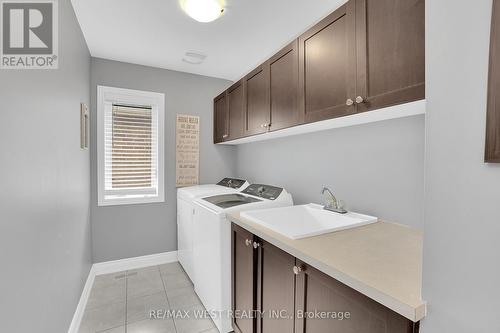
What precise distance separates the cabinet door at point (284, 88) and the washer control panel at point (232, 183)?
3.51 ft

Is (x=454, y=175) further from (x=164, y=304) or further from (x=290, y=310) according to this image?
(x=164, y=304)

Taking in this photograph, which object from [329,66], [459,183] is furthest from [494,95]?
[329,66]

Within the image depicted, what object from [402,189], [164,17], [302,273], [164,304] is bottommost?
[164,304]

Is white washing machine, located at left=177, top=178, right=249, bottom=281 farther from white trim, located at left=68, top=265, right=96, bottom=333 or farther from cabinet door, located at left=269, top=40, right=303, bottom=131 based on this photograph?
cabinet door, located at left=269, top=40, right=303, bottom=131

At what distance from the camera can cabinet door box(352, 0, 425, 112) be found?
0.92m

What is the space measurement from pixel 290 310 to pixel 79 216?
6.10 feet

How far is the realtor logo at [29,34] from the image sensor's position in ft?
2.99

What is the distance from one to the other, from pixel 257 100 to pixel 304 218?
108 cm

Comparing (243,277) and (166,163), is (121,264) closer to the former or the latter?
(166,163)

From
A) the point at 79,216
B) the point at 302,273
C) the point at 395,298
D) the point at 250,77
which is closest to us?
the point at 395,298

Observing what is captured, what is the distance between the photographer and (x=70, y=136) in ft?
5.41

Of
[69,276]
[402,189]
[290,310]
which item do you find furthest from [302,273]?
[69,276]

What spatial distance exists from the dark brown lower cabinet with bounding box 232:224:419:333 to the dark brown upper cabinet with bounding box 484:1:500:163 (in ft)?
1.68

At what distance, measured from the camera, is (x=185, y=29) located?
6.43 ft
